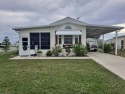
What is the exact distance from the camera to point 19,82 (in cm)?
745

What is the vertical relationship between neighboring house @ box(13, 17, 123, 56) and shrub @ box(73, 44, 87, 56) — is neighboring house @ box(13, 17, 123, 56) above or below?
above

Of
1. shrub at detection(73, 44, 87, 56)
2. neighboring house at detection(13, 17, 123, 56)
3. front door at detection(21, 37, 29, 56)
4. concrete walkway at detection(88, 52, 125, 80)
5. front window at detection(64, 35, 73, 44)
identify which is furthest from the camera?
→ front window at detection(64, 35, 73, 44)

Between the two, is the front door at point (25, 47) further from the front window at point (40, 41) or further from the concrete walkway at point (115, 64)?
the concrete walkway at point (115, 64)

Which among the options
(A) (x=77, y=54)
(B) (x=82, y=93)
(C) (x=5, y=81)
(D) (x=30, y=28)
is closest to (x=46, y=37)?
(D) (x=30, y=28)

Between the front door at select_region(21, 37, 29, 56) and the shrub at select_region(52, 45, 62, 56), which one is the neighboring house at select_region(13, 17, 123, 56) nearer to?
the front door at select_region(21, 37, 29, 56)

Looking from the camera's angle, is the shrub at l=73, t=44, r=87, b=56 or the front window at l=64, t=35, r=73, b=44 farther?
the front window at l=64, t=35, r=73, b=44

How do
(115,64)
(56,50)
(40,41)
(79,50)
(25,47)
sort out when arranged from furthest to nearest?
1. (40,41)
2. (25,47)
3. (56,50)
4. (79,50)
5. (115,64)

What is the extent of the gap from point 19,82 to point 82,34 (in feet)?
A: 49.8

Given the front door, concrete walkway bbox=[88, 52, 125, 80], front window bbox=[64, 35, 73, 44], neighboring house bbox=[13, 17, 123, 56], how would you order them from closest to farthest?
concrete walkway bbox=[88, 52, 125, 80] → the front door → neighboring house bbox=[13, 17, 123, 56] → front window bbox=[64, 35, 73, 44]

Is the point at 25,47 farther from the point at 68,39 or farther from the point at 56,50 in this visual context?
the point at 68,39

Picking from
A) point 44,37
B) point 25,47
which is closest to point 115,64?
point 44,37

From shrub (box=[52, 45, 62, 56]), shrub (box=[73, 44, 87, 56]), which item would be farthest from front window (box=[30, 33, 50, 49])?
shrub (box=[73, 44, 87, 56])

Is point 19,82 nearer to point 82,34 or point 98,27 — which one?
point 82,34

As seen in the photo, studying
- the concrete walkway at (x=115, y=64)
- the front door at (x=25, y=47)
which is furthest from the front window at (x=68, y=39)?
the concrete walkway at (x=115, y=64)
